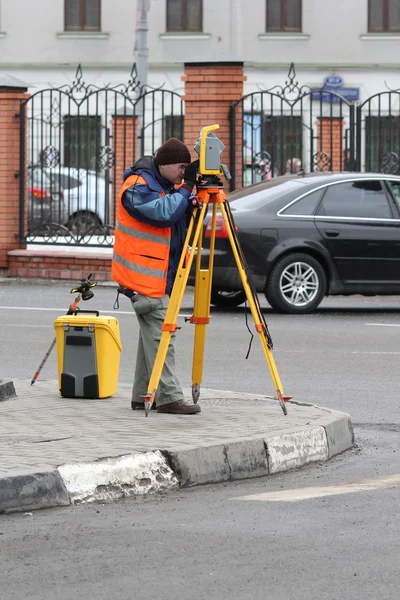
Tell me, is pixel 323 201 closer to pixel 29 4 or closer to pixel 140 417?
pixel 140 417

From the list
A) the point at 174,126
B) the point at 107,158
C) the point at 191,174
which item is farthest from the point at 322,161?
the point at 191,174

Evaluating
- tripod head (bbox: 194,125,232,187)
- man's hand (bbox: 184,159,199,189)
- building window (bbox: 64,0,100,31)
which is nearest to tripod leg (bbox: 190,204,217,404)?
man's hand (bbox: 184,159,199,189)

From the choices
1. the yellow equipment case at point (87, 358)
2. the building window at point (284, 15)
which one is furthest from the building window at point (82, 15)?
the yellow equipment case at point (87, 358)

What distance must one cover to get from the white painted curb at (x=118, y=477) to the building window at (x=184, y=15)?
114 feet

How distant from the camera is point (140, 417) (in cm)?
887

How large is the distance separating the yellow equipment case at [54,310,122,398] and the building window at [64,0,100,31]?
107 feet

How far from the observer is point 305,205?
1688 centimetres

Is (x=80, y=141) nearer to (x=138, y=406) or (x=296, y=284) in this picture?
(x=296, y=284)

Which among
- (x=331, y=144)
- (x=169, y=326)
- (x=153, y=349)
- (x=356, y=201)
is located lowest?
(x=153, y=349)

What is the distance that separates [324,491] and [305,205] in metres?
9.86

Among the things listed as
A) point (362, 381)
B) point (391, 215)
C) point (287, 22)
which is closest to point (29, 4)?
point (287, 22)

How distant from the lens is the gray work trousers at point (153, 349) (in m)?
9.05

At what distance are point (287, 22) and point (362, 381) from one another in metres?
30.8

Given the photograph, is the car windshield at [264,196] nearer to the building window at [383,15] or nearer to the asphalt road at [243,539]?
the asphalt road at [243,539]
